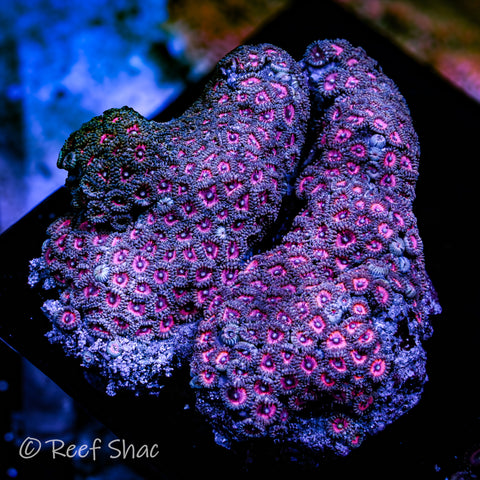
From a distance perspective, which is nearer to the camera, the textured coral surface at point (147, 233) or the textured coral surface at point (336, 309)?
the textured coral surface at point (336, 309)

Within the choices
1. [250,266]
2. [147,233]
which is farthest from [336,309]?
[147,233]

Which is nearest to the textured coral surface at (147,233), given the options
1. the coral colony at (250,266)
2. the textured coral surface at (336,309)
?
the coral colony at (250,266)

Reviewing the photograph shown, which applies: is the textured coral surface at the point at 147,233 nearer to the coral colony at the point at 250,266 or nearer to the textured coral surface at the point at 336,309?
the coral colony at the point at 250,266

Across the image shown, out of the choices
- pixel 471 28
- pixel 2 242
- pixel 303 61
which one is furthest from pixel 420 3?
pixel 2 242

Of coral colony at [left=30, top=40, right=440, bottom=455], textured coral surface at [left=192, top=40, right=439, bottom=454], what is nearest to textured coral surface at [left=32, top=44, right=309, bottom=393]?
coral colony at [left=30, top=40, right=440, bottom=455]

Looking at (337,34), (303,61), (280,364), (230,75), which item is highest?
(337,34)

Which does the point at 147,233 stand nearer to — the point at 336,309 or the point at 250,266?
the point at 250,266

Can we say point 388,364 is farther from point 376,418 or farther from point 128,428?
point 128,428
